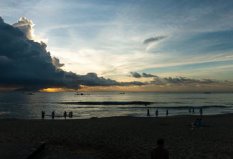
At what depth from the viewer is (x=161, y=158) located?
10.7 meters

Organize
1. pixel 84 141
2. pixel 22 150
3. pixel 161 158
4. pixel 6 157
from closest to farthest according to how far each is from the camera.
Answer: pixel 161 158 → pixel 6 157 → pixel 22 150 → pixel 84 141

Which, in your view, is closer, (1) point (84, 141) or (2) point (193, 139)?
(1) point (84, 141)

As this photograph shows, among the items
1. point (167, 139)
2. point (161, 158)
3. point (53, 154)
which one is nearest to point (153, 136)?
point (167, 139)

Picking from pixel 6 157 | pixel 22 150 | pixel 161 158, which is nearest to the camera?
pixel 161 158

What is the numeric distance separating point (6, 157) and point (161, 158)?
6.64m

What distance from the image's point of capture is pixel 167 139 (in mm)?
23531

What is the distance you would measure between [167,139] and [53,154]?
32.9 feet

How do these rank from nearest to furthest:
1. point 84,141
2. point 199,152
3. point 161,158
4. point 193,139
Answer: point 161,158 < point 199,152 < point 84,141 < point 193,139

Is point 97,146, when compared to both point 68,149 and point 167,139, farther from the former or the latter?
point 167,139

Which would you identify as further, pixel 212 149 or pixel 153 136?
pixel 153 136

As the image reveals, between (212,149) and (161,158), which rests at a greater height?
(161,158)

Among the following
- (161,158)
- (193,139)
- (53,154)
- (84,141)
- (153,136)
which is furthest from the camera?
(153,136)

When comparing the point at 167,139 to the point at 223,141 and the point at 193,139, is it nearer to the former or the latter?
the point at 193,139

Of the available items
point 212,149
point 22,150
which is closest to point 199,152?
point 212,149
